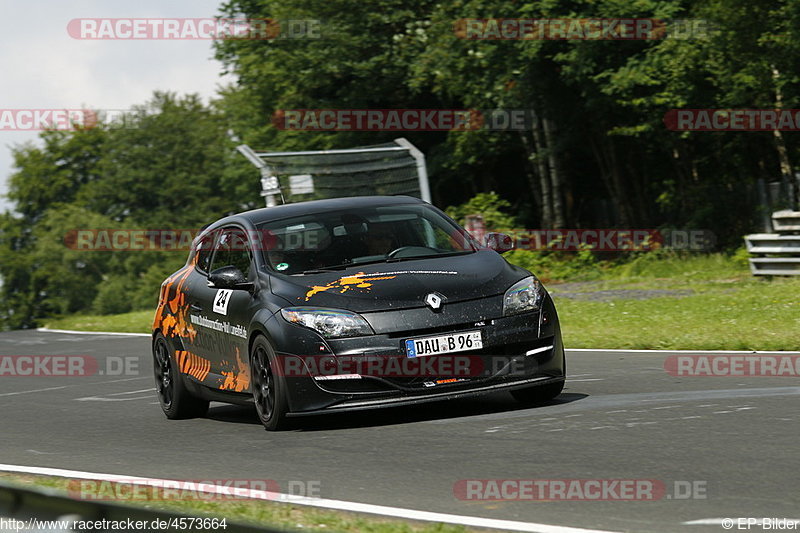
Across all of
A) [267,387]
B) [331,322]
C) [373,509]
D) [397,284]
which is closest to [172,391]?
[267,387]

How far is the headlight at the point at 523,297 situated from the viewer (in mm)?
9203

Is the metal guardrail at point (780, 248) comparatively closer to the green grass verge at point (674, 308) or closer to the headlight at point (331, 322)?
the green grass verge at point (674, 308)

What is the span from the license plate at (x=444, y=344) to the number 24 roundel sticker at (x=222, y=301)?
190 cm

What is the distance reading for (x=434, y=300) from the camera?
8.95 meters

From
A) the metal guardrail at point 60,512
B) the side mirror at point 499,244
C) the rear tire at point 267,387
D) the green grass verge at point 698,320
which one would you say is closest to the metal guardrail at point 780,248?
the green grass verge at point 698,320

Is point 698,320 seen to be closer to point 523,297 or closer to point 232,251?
point 232,251

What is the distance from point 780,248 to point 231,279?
15.5 m

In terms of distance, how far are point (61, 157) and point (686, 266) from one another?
73682mm

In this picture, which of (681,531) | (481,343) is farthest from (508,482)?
(481,343)

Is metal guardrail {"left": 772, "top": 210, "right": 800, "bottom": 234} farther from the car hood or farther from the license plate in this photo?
the license plate

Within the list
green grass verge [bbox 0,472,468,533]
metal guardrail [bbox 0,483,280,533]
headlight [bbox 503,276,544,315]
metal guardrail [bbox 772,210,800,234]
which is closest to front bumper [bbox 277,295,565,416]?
headlight [bbox 503,276,544,315]

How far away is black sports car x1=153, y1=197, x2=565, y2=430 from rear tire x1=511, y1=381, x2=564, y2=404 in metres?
0.01

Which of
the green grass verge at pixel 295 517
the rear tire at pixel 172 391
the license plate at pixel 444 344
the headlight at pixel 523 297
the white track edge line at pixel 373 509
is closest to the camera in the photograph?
the white track edge line at pixel 373 509

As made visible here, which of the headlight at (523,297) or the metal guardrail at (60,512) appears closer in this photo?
the metal guardrail at (60,512)
